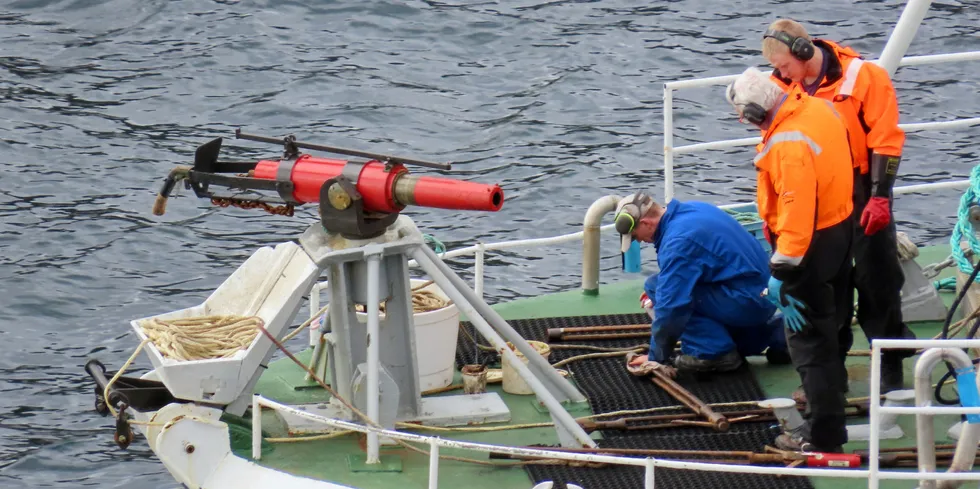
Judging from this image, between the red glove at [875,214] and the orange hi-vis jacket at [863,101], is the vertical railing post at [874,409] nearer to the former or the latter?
the red glove at [875,214]

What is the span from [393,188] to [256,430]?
1353 mm

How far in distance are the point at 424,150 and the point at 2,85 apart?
20.1 feet

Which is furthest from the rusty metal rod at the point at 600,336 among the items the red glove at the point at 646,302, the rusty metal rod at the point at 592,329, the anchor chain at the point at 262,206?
the anchor chain at the point at 262,206

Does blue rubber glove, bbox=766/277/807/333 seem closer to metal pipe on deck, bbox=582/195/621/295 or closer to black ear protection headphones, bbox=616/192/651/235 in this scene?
black ear protection headphones, bbox=616/192/651/235

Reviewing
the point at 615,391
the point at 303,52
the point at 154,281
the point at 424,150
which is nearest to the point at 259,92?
the point at 303,52

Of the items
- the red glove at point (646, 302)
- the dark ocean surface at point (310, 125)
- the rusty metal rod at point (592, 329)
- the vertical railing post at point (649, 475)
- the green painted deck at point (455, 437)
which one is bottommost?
the dark ocean surface at point (310, 125)

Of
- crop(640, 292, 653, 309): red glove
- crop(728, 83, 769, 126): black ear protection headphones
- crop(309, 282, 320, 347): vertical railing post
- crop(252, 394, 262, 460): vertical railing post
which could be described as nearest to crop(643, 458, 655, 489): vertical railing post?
crop(728, 83, 769, 126): black ear protection headphones

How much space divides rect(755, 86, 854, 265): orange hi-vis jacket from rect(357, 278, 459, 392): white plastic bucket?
6.87 ft

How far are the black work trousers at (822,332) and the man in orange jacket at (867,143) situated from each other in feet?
1.95

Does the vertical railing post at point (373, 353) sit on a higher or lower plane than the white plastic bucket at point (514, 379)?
higher

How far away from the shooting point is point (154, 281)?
14.1 meters

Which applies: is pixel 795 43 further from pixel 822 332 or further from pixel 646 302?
pixel 646 302

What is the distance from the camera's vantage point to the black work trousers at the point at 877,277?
7207 mm

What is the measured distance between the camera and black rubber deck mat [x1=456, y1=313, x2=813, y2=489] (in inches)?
261
